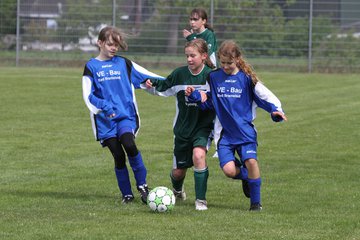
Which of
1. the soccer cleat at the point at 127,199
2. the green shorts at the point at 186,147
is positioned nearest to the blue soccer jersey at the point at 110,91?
the green shorts at the point at 186,147

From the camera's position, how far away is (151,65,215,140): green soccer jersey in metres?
8.82

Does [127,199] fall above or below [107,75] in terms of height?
below

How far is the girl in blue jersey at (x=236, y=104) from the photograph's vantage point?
27.7ft

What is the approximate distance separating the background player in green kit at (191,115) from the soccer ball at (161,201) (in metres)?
0.38

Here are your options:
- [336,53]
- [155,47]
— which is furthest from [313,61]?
[155,47]

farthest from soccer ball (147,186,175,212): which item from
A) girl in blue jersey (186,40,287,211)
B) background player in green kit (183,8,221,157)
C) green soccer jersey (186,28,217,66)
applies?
green soccer jersey (186,28,217,66)

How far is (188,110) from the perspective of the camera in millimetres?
8828

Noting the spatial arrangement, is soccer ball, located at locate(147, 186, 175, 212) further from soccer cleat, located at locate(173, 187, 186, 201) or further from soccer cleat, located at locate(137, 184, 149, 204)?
soccer cleat, located at locate(173, 187, 186, 201)

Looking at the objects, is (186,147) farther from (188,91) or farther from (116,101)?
(116,101)

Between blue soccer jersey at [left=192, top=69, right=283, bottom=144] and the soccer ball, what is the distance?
776 mm

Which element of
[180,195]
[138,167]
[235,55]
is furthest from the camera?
[180,195]

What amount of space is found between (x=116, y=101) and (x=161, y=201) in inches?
47.4

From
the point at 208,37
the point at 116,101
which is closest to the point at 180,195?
the point at 116,101

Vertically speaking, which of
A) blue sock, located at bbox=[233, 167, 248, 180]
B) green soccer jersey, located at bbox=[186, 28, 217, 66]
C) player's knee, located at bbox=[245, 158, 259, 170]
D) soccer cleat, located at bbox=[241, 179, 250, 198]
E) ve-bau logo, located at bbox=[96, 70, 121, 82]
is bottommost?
soccer cleat, located at bbox=[241, 179, 250, 198]
